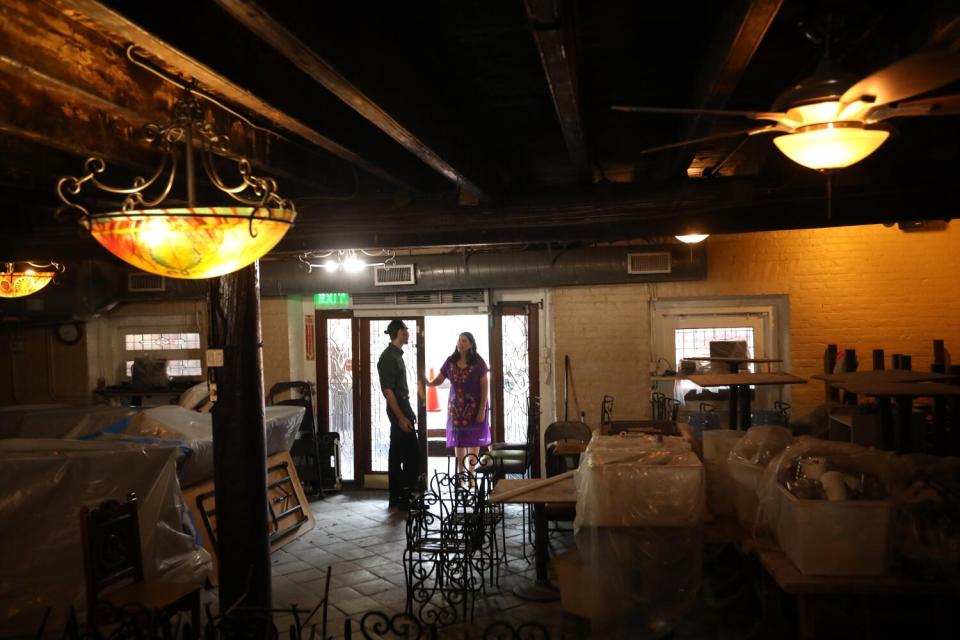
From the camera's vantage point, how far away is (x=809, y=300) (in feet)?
27.1

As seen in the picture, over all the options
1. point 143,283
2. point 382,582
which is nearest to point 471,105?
point 382,582

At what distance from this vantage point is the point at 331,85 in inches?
100

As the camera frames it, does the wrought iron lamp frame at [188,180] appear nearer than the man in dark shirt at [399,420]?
Yes

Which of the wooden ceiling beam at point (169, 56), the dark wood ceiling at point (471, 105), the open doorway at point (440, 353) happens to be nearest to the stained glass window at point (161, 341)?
the open doorway at point (440, 353)

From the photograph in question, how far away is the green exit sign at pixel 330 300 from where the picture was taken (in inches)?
375

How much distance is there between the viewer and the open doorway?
10.4m

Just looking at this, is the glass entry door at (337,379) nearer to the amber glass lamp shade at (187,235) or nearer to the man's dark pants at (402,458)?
the man's dark pants at (402,458)

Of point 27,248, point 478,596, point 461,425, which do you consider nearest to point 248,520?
point 478,596

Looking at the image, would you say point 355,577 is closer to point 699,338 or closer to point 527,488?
point 527,488

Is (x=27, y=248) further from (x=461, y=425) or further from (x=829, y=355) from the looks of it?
(x=829, y=355)

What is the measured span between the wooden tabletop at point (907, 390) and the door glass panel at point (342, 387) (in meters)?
6.39

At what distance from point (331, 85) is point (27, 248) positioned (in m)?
4.71

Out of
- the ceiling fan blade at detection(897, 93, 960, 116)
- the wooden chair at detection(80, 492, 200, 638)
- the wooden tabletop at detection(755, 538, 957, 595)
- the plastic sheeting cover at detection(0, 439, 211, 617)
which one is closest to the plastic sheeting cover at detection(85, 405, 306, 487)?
the plastic sheeting cover at detection(0, 439, 211, 617)

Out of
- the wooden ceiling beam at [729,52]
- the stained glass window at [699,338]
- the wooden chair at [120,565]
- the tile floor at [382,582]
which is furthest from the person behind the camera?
the stained glass window at [699,338]
